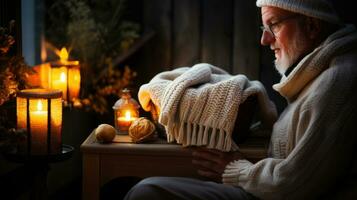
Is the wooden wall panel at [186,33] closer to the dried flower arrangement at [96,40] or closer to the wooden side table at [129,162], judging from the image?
the dried flower arrangement at [96,40]

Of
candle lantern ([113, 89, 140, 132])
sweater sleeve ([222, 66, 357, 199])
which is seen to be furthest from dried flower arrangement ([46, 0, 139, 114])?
sweater sleeve ([222, 66, 357, 199])

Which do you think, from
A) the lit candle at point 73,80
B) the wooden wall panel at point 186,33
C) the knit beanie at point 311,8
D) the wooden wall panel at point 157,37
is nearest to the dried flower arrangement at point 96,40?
the wooden wall panel at point 157,37

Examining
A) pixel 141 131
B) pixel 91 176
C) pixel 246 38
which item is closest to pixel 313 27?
pixel 141 131

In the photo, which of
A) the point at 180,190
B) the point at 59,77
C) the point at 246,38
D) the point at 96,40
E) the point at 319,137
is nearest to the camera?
the point at 319,137

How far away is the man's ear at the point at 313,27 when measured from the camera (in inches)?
74.2

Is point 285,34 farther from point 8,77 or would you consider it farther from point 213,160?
point 8,77

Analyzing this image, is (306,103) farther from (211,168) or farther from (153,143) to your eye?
(153,143)

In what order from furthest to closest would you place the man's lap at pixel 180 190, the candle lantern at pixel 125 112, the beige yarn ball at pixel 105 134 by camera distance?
the candle lantern at pixel 125 112 → the beige yarn ball at pixel 105 134 → the man's lap at pixel 180 190

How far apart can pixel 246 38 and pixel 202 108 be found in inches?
48.7

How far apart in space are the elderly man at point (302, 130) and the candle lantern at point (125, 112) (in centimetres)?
34

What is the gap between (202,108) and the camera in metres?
1.90

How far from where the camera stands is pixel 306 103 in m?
1.72

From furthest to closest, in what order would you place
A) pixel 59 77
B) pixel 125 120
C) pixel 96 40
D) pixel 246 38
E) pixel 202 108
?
1. pixel 246 38
2. pixel 96 40
3. pixel 59 77
4. pixel 125 120
5. pixel 202 108

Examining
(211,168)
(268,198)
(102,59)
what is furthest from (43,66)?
(268,198)
